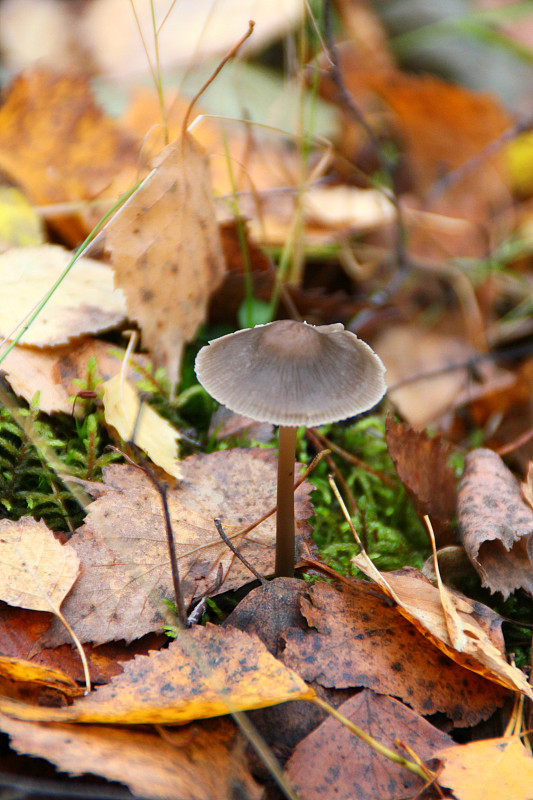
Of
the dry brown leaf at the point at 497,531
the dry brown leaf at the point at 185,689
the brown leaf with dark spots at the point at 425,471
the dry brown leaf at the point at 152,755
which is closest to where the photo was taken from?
the dry brown leaf at the point at 152,755

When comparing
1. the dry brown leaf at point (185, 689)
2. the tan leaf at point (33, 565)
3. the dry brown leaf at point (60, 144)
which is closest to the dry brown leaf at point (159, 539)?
the tan leaf at point (33, 565)

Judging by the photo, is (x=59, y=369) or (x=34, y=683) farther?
(x=59, y=369)

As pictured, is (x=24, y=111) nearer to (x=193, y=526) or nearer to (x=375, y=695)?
(x=193, y=526)

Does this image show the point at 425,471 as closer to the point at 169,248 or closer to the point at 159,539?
the point at 159,539

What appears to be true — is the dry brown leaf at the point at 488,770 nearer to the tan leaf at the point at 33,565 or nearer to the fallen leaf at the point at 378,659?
the fallen leaf at the point at 378,659

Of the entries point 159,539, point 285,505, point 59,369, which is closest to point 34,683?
point 159,539

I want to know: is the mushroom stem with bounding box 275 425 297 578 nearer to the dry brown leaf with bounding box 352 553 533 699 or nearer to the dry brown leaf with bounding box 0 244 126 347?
the dry brown leaf with bounding box 352 553 533 699
